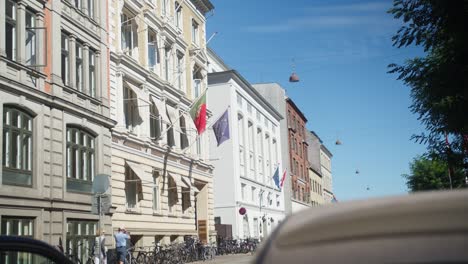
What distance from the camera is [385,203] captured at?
1.62m

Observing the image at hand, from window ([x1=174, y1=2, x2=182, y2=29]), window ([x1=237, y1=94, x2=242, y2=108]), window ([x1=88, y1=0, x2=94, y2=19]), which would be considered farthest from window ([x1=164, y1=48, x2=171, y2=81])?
window ([x1=237, y1=94, x2=242, y2=108])

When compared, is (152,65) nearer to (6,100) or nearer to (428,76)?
(6,100)

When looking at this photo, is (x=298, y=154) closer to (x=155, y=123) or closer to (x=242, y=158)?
(x=242, y=158)

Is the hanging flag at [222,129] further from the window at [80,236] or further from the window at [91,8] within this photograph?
the window at [80,236]

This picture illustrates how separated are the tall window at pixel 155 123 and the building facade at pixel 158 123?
6cm

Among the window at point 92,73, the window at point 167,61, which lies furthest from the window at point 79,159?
the window at point 167,61

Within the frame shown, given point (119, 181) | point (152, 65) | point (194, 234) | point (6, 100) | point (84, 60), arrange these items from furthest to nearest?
1. point (194, 234)
2. point (152, 65)
3. point (119, 181)
4. point (84, 60)
5. point (6, 100)

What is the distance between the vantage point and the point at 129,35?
105ft

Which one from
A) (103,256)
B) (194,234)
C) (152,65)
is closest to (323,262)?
(103,256)

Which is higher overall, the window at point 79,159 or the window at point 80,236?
the window at point 79,159

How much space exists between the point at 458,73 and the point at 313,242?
1146 centimetres

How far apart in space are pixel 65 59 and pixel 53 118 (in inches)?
110

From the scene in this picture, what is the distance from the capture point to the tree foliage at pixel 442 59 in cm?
1163

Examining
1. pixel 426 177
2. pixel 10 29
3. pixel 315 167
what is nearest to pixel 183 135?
pixel 10 29
